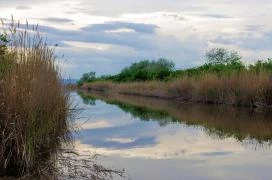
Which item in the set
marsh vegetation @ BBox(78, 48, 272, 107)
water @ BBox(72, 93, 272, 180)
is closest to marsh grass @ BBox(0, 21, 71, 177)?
water @ BBox(72, 93, 272, 180)

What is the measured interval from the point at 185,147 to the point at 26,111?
16.6 ft

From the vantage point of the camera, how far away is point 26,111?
7.00m

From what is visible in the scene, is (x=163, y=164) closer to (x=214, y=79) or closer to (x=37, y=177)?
(x=37, y=177)

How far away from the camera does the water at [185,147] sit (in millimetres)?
8234

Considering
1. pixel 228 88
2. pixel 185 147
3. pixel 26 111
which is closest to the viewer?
pixel 26 111

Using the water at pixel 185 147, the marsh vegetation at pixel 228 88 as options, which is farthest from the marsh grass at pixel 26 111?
the marsh vegetation at pixel 228 88

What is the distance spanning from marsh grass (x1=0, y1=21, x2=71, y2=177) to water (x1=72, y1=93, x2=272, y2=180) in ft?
4.60

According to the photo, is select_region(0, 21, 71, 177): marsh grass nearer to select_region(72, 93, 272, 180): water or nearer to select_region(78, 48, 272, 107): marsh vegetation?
select_region(72, 93, 272, 180): water

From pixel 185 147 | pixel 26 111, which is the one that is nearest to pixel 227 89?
pixel 185 147

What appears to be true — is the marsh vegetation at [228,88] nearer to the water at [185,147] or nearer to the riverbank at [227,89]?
the riverbank at [227,89]

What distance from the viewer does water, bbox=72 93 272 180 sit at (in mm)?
8234

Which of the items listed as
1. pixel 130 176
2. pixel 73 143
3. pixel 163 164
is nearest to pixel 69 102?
pixel 73 143

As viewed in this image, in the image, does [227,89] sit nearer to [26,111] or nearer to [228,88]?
[228,88]

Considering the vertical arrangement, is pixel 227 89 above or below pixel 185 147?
above
